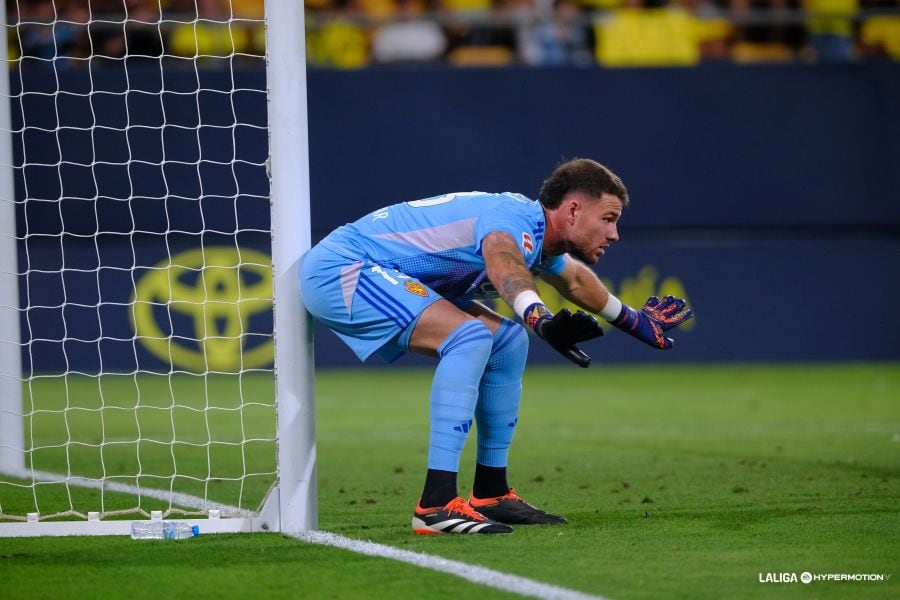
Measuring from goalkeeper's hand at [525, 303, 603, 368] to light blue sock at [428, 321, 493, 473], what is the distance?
1.17 ft

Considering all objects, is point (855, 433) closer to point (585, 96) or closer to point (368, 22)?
point (585, 96)

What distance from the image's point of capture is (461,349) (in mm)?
4645

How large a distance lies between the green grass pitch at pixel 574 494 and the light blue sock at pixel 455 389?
1.11 feet

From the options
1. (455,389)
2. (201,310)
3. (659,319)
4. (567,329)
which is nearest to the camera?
(567,329)

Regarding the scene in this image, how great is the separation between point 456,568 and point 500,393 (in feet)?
3.90

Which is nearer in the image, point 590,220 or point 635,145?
point 590,220

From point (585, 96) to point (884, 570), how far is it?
1056 cm

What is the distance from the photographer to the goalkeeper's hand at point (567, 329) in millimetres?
4285

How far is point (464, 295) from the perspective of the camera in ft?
16.8

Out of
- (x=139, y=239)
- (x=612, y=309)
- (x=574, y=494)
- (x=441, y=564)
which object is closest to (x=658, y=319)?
(x=612, y=309)

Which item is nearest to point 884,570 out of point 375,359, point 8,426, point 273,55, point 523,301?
point 523,301

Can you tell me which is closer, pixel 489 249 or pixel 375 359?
pixel 489 249

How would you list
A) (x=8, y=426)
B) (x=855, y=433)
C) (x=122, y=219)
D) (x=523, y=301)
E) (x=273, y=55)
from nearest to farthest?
(x=523, y=301), (x=273, y=55), (x=8, y=426), (x=855, y=433), (x=122, y=219)

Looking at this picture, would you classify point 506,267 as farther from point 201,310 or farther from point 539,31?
point 539,31
